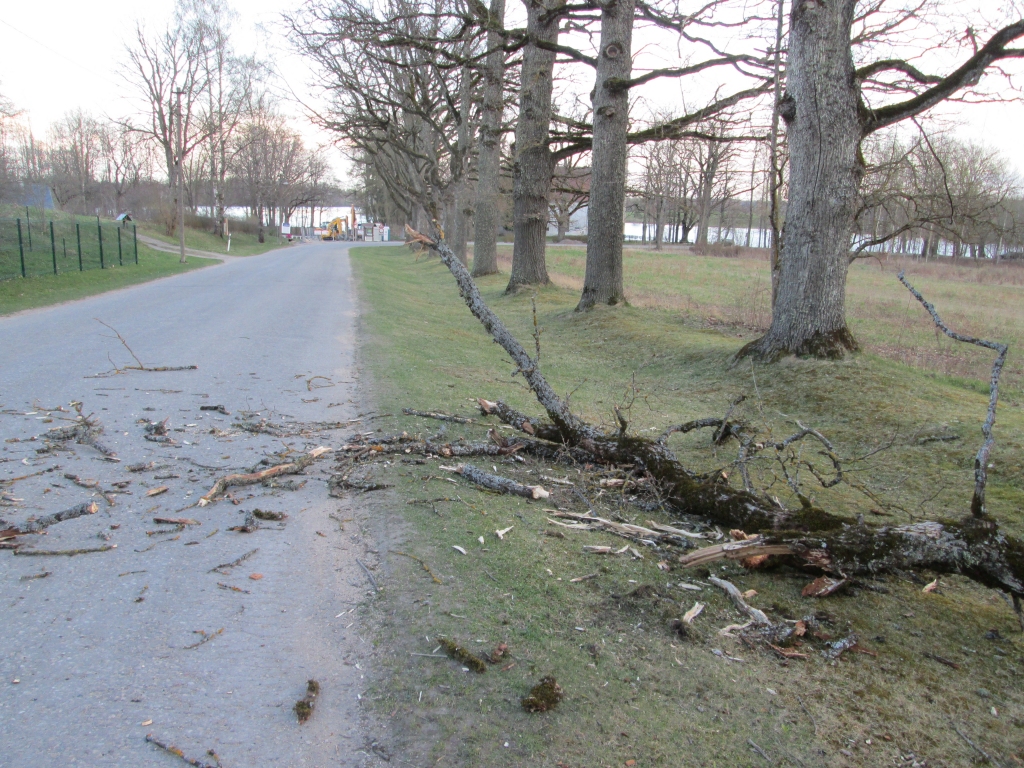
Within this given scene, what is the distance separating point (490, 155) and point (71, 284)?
12.4 meters

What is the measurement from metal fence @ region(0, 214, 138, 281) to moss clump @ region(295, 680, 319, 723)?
64.3 feet

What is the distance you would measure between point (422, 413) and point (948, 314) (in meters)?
18.2

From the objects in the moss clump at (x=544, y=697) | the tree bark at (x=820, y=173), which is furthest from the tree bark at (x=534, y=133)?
the moss clump at (x=544, y=697)

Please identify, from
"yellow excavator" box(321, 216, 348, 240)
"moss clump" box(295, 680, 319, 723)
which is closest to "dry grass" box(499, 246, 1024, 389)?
"moss clump" box(295, 680, 319, 723)

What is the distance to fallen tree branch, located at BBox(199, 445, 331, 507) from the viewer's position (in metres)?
4.55

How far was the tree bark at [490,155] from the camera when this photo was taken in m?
21.2

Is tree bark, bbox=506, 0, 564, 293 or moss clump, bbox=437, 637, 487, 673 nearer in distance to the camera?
moss clump, bbox=437, 637, 487, 673

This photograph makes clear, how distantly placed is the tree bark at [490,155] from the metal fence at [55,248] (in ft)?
41.5

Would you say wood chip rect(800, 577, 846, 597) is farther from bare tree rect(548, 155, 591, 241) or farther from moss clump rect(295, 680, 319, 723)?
bare tree rect(548, 155, 591, 241)

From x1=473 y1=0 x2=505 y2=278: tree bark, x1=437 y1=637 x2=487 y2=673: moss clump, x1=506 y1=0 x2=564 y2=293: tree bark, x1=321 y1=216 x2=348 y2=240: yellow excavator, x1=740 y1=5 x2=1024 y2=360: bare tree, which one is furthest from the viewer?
x1=321 y1=216 x2=348 y2=240: yellow excavator

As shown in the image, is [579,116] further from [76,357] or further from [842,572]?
[842,572]

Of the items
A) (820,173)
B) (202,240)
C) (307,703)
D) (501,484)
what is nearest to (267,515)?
(501,484)

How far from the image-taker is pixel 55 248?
21.6 metres

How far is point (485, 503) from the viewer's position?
469cm
